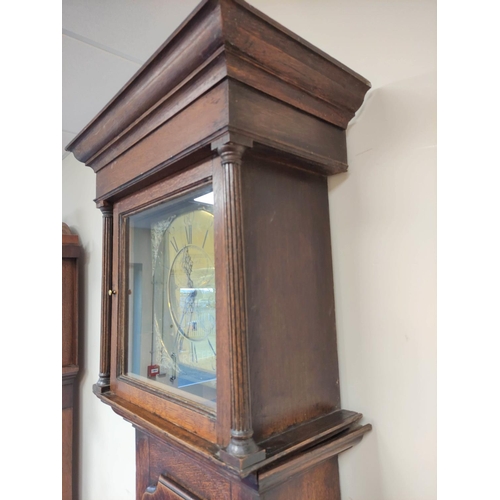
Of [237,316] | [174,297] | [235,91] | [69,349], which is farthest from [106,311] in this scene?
[69,349]

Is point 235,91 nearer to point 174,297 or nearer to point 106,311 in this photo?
point 174,297

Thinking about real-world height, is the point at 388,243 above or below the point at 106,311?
above

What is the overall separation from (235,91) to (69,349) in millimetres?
1364

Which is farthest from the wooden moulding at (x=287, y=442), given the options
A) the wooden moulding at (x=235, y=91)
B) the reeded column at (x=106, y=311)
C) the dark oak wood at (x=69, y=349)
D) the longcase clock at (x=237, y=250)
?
the dark oak wood at (x=69, y=349)

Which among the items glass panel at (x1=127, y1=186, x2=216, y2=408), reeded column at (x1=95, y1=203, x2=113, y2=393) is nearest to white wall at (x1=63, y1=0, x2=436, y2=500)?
glass panel at (x1=127, y1=186, x2=216, y2=408)

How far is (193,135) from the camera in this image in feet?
1.92

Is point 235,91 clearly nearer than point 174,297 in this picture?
Yes

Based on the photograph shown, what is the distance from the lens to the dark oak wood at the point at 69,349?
4.88ft

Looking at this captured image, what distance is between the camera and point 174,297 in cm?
80

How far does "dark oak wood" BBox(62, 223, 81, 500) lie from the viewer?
1.49 meters
